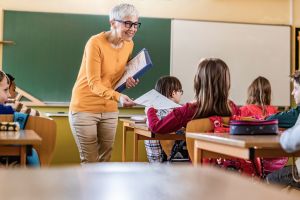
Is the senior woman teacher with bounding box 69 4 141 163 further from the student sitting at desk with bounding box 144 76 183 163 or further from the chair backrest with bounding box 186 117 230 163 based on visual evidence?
the student sitting at desk with bounding box 144 76 183 163

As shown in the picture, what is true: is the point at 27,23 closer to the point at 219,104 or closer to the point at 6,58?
the point at 6,58

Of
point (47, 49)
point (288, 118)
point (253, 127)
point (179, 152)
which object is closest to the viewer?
point (253, 127)

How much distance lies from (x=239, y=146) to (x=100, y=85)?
1.27 meters

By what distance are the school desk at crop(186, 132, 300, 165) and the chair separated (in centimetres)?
87

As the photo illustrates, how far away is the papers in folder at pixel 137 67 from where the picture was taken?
2949mm

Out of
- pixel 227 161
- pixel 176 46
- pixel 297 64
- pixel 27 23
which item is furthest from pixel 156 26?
pixel 227 161

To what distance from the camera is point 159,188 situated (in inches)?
22.7

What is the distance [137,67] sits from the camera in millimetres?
3010

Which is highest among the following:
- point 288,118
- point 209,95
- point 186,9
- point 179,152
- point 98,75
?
point 186,9

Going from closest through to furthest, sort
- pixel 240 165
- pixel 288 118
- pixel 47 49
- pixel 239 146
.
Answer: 1. pixel 239 146
2. pixel 240 165
3. pixel 288 118
4. pixel 47 49

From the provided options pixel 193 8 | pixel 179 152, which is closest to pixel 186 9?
pixel 193 8

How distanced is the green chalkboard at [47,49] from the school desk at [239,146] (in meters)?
3.10

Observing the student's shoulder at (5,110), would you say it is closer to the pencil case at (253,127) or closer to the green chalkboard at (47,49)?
the pencil case at (253,127)

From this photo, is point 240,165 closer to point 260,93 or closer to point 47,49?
point 260,93
